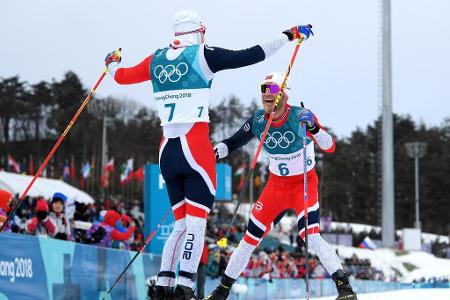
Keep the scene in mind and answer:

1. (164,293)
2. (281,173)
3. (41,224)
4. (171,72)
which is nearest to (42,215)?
(41,224)

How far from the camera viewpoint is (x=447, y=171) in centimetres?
8281

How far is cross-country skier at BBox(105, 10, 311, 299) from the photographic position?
21.6ft

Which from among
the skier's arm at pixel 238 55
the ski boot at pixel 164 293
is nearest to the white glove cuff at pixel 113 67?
the skier's arm at pixel 238 55

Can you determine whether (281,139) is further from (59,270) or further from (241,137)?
(59,270)

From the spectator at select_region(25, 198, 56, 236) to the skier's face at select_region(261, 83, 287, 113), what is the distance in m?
5.29

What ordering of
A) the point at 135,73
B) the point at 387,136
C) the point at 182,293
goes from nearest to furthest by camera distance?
the point at 182,293
the point at 135,73
the point at 387,136

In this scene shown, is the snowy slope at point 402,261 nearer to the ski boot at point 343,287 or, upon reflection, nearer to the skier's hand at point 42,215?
the skier's hand at point 42,215

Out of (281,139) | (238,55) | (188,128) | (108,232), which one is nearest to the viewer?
(238,55)

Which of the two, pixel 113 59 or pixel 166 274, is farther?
pixel 113 59

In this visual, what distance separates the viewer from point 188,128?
6.69 m

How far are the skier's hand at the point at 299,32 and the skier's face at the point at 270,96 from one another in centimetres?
82

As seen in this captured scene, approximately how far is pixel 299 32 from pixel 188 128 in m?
1.33

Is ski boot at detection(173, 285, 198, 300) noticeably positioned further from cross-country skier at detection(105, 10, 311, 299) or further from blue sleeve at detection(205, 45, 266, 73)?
blue sleeve at detection(205, 45, 266, 73)

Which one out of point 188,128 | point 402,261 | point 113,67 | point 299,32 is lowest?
point 402,261
